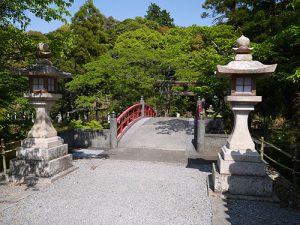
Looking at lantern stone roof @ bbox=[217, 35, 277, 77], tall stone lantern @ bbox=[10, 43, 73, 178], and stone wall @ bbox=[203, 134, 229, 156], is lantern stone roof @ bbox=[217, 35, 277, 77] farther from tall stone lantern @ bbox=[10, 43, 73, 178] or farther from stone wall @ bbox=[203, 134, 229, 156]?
stone wall @ bbox=[203, 134, 229, 156]

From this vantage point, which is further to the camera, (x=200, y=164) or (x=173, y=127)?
(x=173, y=127)

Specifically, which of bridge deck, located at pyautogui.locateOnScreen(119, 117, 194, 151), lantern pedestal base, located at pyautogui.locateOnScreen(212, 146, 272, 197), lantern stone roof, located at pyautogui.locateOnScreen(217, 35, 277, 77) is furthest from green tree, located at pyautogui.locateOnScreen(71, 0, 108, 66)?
lantern pedestal base, located at pyautogui.locateOnScreen(212, 146, 272, 197)

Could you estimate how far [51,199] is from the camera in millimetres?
5727

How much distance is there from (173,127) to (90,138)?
5.05 m

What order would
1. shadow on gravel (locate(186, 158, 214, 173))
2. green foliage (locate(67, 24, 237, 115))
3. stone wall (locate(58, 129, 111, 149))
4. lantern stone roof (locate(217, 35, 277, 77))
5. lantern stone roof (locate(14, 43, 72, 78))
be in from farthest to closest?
green foliage (locate(67, 24, 237, 115)) < stone wall (locate(58, 129, 111, 149)) < shadow on gravel (locate(186, 158, 214, 173)) < lantern stone roof (locate(14, 43, 72, 78)) < lantern stone roof (locate(217, 35, 277, 77))

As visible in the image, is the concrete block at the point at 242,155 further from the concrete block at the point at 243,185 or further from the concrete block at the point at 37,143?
the concrete block at the point at 37,143

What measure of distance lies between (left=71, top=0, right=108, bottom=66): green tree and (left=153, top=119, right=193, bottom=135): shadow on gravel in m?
9.01

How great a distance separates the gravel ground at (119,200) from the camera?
4.86 m

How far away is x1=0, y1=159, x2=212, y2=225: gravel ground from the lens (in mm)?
4859

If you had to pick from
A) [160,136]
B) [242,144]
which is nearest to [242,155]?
[242,144]

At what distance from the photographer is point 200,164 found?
898 centimetres

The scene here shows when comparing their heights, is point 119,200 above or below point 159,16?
below

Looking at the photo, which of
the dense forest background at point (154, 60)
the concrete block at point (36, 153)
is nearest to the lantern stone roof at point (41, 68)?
the dense forest background at point (154, 60)

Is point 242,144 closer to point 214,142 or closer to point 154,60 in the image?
point 214,142
